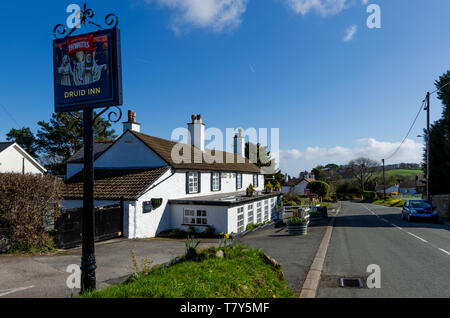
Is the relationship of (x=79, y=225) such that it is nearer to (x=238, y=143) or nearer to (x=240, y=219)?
(x=240, y=219)

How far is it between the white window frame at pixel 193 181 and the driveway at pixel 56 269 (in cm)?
907

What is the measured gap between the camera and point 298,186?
252ft

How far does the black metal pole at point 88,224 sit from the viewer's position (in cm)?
584

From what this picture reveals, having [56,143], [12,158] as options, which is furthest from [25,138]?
Answer: [12,158]

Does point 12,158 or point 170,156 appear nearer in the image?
point 170,156

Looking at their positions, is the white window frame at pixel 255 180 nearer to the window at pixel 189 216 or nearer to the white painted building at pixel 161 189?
the white painted building at pixel 161 189

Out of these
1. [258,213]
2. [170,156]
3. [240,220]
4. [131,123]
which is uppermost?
[131,123]

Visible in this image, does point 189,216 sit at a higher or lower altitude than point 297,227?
higher

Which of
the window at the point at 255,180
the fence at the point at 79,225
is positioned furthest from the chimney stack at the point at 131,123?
the window at the point at 255,180

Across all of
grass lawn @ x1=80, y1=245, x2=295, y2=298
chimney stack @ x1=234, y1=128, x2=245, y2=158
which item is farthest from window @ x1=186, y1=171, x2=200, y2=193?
chimney stack @ x1=234, y1=128, x2=245, y2=158

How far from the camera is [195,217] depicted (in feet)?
61.6

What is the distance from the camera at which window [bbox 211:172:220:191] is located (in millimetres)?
24344

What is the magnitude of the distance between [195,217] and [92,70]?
13546mm
